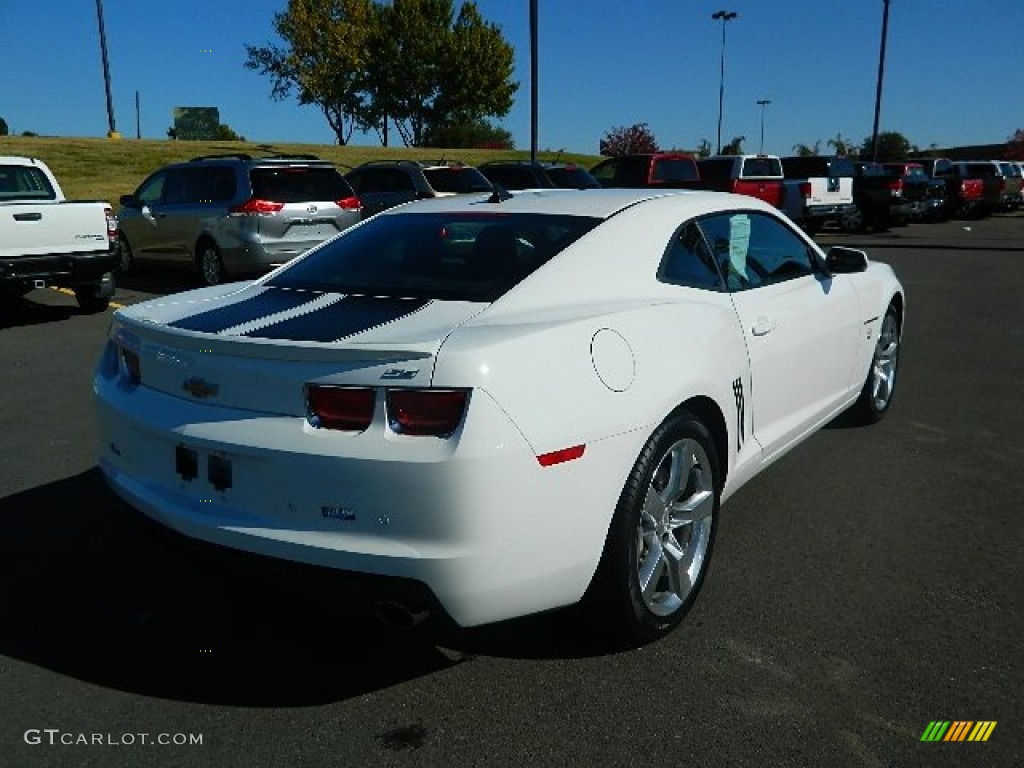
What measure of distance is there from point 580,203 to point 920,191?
2387cm

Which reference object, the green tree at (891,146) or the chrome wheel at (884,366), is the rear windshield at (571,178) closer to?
the chrome wheel at (884,366)

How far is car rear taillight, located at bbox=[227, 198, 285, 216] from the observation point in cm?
1123

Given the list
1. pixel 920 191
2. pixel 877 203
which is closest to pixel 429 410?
pixel 877 203

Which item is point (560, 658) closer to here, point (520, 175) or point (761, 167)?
point (520, 175)

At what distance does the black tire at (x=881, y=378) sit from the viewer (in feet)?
18.0

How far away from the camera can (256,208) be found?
11234 mm

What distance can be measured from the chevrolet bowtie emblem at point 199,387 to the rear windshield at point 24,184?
976cm

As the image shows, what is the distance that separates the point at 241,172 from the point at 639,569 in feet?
32.6

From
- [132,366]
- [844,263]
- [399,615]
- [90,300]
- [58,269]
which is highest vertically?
[844,263]

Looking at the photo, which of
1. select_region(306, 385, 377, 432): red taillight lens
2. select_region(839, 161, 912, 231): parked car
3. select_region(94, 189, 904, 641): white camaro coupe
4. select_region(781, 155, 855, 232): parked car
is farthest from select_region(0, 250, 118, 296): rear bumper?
select_region(839, 161, 912, 231): parked car

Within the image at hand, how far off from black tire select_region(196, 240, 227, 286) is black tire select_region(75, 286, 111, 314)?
1.50 meters

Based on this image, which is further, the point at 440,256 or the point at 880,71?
the point at 880,71

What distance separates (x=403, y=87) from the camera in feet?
216

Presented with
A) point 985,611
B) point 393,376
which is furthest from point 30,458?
point 985,611
